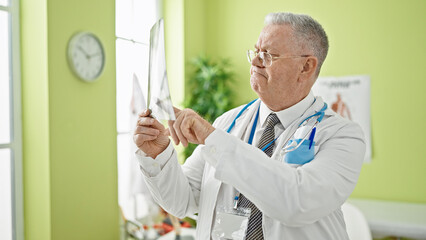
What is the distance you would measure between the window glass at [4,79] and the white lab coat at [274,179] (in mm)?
1460

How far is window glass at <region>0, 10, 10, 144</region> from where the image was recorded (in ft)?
7.49

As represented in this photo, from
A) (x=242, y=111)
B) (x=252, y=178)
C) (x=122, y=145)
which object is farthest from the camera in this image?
(x=122, y=145)

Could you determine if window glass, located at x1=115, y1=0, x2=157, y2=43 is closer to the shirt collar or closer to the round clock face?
the round clock face

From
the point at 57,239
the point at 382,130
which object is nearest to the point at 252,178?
the point at 57,239

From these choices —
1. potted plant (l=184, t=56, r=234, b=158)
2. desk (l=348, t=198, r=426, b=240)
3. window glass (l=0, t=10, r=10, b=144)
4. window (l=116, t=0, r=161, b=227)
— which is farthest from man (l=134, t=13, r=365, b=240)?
potted plant (l=184, t=56, r=234, b=158)

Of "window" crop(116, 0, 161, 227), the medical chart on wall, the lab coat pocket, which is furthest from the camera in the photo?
the medical chart on wall

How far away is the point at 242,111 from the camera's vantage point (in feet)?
4.93

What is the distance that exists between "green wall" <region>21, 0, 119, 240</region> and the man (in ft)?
4.35

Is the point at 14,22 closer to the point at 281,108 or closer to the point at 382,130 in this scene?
the point at 281,108

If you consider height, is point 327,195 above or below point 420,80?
below

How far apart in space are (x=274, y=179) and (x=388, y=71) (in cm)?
330

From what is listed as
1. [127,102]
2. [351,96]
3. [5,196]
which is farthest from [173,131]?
[351,96]

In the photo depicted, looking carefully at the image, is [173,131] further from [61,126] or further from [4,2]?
[4,2]

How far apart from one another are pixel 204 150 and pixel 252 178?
158mm
